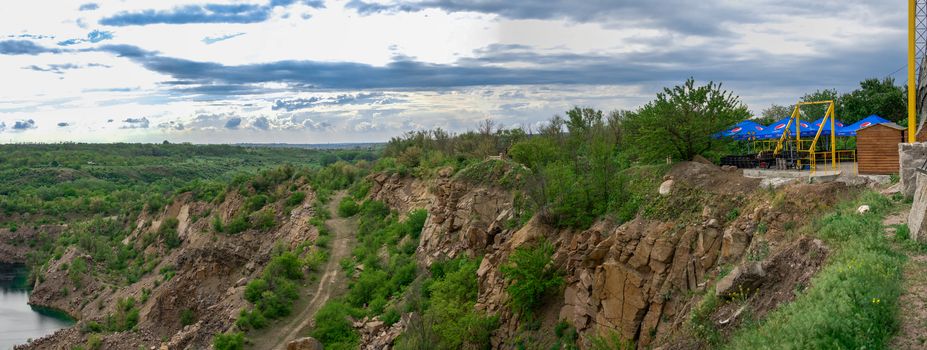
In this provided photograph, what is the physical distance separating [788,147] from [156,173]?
119659 millimetres

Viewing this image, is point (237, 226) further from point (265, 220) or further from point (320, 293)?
point (320, 293)

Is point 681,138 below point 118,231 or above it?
above

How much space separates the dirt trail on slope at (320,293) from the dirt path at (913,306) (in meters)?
25.2

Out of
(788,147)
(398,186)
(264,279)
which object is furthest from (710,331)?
(398,186)

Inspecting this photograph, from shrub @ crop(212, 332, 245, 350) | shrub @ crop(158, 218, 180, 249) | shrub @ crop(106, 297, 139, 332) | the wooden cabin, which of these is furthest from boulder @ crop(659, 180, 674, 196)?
shrub @ crop(158, 218, 180, 249)

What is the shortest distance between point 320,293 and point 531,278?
1673 centimetres

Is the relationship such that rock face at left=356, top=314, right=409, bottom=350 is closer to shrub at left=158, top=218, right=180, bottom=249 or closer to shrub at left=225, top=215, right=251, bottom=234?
shrub at left=225, top=215, right=251, bottom=234

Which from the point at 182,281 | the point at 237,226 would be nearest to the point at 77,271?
the point at 237,226

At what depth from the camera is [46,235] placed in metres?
77.3

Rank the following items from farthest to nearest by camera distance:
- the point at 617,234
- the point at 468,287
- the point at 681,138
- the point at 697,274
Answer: the point at 468,287
the point at 681,138
the point at 617,234
the point at 697,274

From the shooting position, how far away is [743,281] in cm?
1460

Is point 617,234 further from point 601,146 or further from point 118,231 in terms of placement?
point 118,231

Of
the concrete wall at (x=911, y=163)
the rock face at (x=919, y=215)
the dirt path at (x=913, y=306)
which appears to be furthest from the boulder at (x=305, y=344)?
the dirt path at (x=913, y=306)

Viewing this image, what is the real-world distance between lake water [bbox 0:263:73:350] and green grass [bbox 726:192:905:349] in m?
48.8
